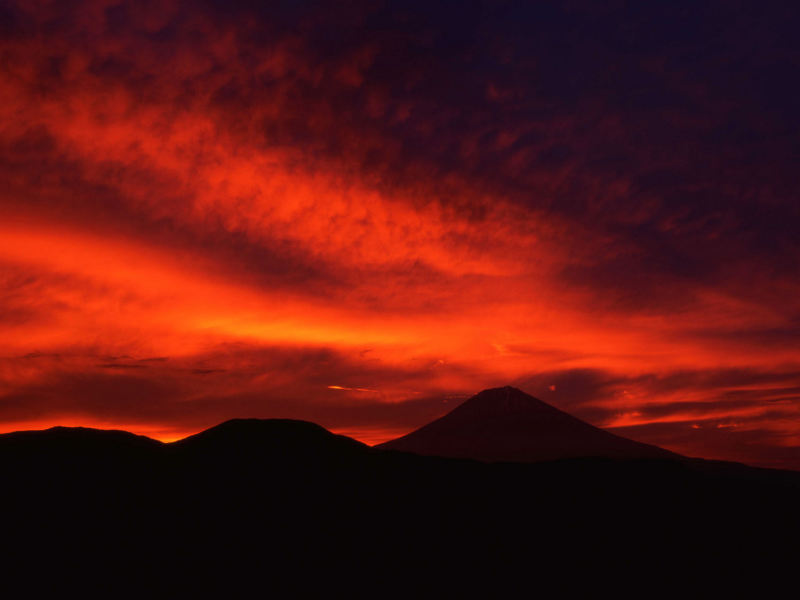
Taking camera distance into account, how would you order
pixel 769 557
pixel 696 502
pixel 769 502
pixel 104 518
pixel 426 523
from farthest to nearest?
1. pixel 769 502
2. pixel 696 502
3. pixel 769 557
4. pixel 426 523
5. pixel 104 518

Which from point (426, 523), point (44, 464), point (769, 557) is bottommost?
point (769, 557)

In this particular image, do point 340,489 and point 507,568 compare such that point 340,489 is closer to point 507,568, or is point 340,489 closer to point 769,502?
point 507,568

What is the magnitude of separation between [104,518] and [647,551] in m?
50.6

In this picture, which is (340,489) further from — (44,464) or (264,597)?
(44,464)

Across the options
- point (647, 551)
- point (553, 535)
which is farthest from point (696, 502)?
point (553, 535)

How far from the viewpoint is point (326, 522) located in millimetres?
63594

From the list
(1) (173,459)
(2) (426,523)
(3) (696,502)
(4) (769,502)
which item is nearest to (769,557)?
(3) (696,502)

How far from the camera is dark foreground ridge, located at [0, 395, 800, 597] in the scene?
5381cm

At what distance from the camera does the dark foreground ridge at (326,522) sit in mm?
53812

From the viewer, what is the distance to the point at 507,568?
6259cm

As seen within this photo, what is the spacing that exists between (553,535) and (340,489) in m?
21.1

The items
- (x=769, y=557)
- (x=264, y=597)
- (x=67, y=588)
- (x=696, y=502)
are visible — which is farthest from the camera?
(x=696, y=502)

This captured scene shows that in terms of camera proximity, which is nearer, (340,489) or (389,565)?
(389,565)

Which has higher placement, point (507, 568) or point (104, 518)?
point (104, 518)
